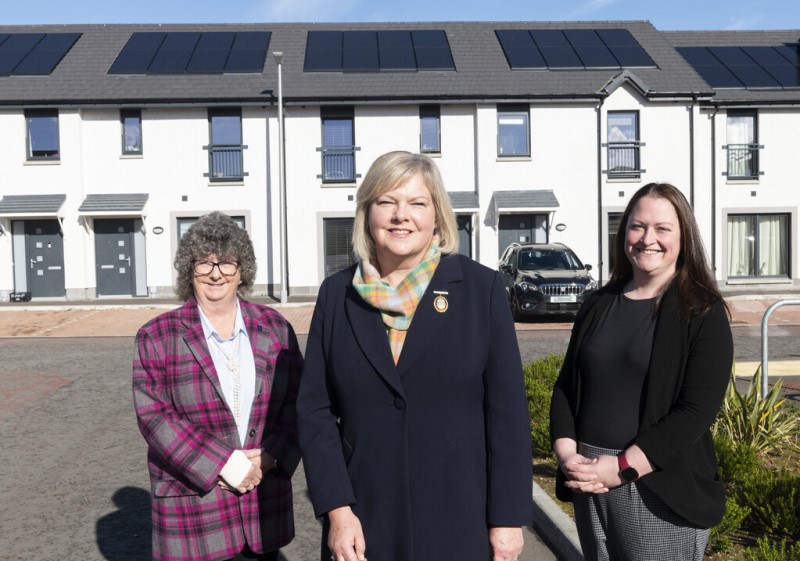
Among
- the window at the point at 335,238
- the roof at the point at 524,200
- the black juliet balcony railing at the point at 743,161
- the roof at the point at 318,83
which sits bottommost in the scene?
the window at the point at 335,238

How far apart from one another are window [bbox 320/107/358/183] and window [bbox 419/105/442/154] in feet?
7.09

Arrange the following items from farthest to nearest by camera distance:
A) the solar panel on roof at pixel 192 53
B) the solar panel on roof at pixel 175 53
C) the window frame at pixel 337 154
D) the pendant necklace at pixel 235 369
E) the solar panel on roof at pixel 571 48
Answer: the solar panel on roof at pixel 571 48 < the solar panel on roof at pixel 192 53 < the solar panel on roof at pixel 175 53 < the window frame at pixel 337 154 < the pendant necklace at pixel 235 369

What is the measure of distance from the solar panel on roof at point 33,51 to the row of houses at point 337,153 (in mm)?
123

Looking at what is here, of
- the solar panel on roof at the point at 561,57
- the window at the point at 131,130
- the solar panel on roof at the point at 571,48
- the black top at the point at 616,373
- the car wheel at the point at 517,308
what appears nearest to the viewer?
the black top at the point at 616,373

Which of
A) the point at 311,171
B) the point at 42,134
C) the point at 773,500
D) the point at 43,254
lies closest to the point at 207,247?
the point at 773,500

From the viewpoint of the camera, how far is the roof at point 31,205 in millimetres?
20891

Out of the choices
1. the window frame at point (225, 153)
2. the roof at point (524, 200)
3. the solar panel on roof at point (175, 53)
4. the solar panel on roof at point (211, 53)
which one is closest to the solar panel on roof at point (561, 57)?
the roof at point (524, 200)

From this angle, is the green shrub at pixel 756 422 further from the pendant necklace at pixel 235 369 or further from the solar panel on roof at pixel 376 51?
the solar panel on roof at pixel 376 51

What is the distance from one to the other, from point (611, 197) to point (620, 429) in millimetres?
21056

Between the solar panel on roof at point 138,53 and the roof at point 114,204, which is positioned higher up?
the solar panel on roof at point 138,53

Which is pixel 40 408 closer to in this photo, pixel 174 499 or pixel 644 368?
pixel 174 499

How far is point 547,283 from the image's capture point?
15258 millimetres

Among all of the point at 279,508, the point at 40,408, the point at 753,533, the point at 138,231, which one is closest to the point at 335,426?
the point at 279,508

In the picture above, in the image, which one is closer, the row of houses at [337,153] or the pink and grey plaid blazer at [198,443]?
the pink and grey plaid blazer at [198,443]
